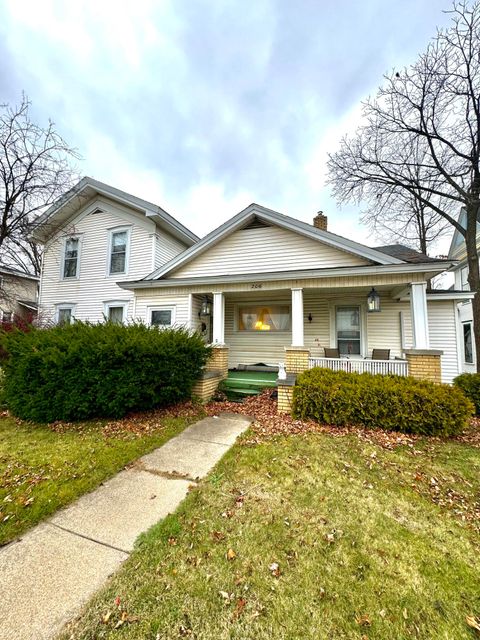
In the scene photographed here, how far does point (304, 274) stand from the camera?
24.2 ft

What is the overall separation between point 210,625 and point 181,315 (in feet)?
25.8

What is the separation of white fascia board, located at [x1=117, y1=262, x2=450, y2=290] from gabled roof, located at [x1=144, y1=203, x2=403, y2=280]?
267 millimetres

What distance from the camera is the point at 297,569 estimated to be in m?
2.17

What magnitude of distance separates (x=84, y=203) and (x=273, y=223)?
29.8 ft

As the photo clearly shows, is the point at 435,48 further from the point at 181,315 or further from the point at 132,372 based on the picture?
the point at 132,372

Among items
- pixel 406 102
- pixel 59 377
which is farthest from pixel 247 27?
pixel 59 377

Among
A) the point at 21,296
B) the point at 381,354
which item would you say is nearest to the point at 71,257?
the point at 21,296

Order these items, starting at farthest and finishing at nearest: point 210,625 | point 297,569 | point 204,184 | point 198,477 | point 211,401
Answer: point 204,184 < point 211,401 < point 198,477 < point 297,569 < point 210,625

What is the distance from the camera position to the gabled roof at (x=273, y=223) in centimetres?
727

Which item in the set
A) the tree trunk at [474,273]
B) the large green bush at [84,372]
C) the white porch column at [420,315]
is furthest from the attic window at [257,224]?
the tree trunk at [474,273]

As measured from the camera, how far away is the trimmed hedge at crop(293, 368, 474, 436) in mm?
4969

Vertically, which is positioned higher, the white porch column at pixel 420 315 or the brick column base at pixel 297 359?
the white porch column at pixel 420 315

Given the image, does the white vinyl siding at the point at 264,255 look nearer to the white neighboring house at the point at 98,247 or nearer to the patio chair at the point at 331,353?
the patio chair at the point at 331,353

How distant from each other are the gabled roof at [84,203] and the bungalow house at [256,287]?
2.0 inches
